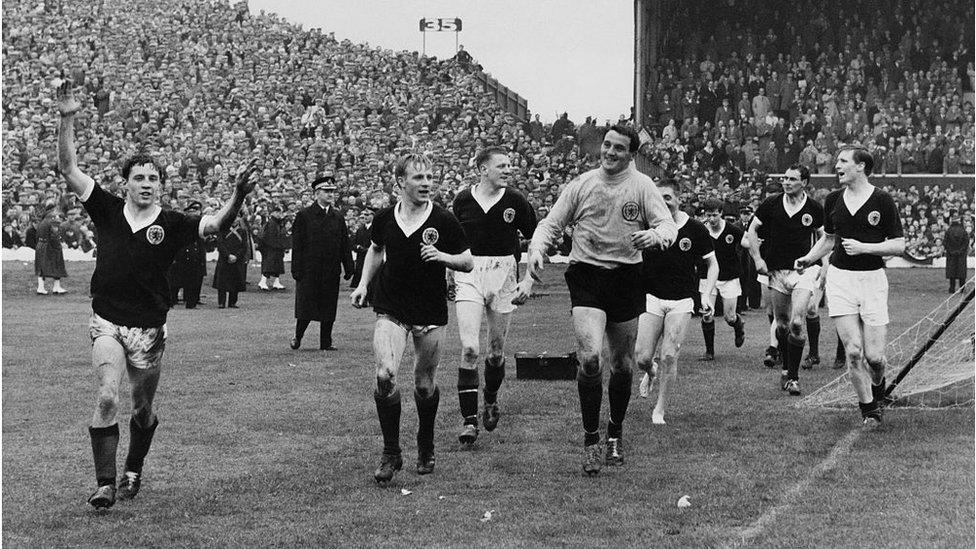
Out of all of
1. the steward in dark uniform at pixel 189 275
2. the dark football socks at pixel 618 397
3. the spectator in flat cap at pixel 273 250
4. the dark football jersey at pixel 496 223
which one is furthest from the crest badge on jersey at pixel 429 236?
the spectator in flat cap at pixel 273 250

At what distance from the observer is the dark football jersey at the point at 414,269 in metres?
8.20

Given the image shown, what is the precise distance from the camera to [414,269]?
8250 mm

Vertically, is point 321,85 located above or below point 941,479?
above

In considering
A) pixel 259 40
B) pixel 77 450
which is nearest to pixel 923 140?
pixel 259 40

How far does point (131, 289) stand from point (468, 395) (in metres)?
2.90

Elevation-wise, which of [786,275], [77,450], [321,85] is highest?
[321,85]

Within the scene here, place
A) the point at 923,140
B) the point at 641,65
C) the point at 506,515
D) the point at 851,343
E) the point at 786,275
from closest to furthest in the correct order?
the point at 506,515
the point at 851,343
the point at 786,275
the point at 923,140
the point at 641,65

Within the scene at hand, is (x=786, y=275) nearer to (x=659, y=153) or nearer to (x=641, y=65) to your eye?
(x=659, y=153)

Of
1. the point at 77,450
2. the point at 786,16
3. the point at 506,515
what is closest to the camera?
the point at 506,515

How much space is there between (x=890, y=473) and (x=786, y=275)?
15.0 ft

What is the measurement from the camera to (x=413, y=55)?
45.4 meters

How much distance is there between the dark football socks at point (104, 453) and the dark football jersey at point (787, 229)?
7.10 metres

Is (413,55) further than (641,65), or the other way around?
(413,55)

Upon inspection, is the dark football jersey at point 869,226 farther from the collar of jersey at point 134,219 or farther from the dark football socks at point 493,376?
the collar of jersey at point 134,219
